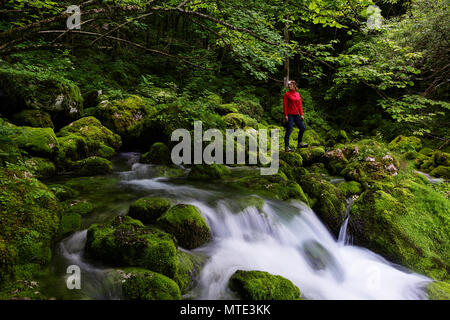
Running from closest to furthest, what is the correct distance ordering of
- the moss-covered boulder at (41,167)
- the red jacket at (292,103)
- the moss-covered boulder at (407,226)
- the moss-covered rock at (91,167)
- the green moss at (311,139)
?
1. the moss-covered boulder at (407,226)
2. the moss-covered boulder at (41,167)
3. the moss-covered rock at (91,167)
4. the red jacket at (292,103)
5. the green moss at (311,139)

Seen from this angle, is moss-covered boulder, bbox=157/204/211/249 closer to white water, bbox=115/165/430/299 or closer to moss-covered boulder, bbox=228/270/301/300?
white water, bbox=115/165/430/299

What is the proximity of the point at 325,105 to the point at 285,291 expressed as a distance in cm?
1629

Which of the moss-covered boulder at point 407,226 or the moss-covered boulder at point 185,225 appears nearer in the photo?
the moss-covered boulder at point 185,225

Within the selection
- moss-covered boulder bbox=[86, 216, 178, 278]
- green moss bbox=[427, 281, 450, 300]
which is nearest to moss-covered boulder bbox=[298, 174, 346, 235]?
green moss bbox=[427, 281, 450, 300]

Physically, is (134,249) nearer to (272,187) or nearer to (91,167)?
(272,187)

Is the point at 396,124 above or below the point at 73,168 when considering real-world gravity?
above

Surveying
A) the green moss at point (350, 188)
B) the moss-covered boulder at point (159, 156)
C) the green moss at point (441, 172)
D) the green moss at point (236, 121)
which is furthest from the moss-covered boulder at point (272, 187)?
the green moss at point (441, 172)

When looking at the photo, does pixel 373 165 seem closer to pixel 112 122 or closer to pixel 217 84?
pixel 112 122

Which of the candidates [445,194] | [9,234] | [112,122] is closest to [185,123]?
[112,122]

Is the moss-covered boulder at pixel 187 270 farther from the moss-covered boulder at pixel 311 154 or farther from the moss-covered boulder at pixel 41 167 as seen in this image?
the moss-covered boulder at pixel 311 154

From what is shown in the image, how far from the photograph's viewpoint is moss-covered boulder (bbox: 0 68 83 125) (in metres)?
6.99

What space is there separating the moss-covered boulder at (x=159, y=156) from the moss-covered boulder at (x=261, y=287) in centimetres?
508

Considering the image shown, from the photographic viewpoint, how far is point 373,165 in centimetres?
762

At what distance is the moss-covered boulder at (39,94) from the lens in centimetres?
699
